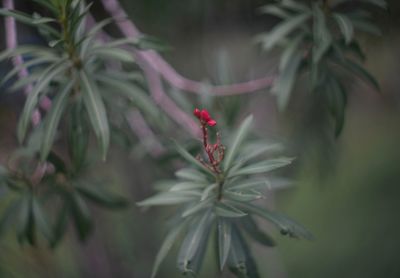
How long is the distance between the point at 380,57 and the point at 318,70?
919 mm

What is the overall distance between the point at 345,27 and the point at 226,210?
687mm

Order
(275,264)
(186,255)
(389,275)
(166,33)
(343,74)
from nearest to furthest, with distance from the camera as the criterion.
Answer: (186,255) → (343,74) → (166,33) → (389,275) → (275,264)

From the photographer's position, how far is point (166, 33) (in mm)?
2395

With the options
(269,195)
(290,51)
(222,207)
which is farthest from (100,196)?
(269,195)

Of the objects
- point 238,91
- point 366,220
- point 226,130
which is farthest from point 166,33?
point 366,220

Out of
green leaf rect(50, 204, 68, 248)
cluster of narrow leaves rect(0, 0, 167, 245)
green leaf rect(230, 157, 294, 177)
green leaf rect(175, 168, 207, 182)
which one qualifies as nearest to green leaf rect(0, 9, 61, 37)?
cluster of narrow leaves rect(0, 0, 167, 245)

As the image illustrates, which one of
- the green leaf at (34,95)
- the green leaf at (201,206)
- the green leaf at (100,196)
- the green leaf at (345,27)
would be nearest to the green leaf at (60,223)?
the green leaf at (100,196)

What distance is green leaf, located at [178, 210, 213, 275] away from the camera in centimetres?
127

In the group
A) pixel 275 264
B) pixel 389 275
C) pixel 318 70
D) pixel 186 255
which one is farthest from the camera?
pixel 275 264

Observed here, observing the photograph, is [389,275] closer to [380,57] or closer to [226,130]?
[380,57]

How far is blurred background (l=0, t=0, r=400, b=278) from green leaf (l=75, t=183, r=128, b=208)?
141 mm

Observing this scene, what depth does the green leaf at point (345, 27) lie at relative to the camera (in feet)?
4.71

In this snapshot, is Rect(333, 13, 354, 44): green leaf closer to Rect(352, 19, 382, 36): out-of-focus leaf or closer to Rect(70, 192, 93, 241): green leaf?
Rect(352, 19, 382, 36): out-of-focus leaf

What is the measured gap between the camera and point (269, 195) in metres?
2.89
